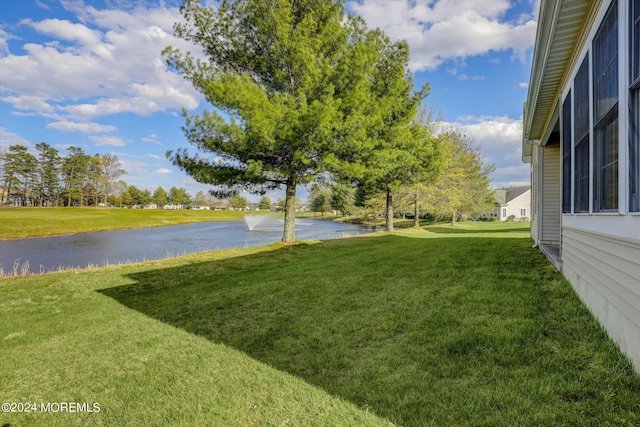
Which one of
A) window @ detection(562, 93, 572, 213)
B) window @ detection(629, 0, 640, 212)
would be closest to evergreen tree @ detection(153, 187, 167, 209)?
window @ detection(562, 93, 572, 213)

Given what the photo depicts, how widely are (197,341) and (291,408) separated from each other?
169 centimetres

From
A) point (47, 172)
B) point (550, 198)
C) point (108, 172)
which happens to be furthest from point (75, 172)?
point (550, 198)

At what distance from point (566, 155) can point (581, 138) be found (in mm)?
1240

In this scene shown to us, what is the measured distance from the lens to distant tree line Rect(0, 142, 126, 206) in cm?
3956

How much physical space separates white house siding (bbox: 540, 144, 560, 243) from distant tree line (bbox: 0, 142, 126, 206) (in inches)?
2125

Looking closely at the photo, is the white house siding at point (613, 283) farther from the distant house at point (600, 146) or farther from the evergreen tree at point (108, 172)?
the evergreen tree at point (108, 172)

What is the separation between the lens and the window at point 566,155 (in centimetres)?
422

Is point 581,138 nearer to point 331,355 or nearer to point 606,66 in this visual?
point 606,66

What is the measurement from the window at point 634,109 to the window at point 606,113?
1.13ft

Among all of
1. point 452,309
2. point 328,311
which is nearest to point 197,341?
point 328,311

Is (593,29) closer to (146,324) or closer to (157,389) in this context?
(157,389)

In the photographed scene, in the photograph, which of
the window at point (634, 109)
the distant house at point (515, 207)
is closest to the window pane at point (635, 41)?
the window at point (634, 109)

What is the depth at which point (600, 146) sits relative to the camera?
2.67m

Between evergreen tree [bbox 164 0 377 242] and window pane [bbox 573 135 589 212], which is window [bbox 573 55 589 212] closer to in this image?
window pane [bbox 573 135 589 212]
